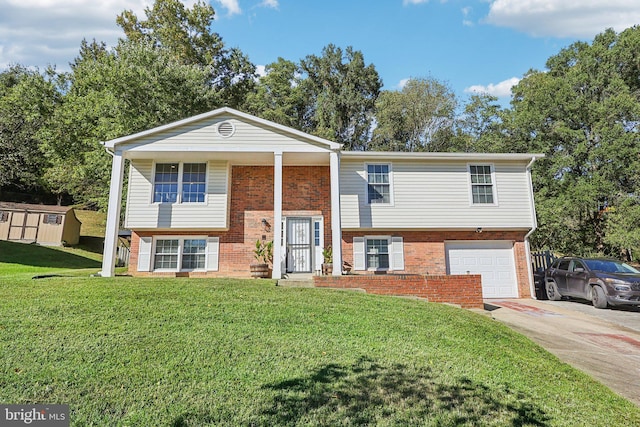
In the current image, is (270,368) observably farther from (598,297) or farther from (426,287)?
(598,297)

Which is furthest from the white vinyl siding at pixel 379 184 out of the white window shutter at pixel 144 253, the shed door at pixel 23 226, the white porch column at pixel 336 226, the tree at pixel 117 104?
the shed door at pixel 23 226

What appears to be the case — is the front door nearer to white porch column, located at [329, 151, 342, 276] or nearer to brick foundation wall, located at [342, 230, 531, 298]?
brick foundation wall, located at [342, 230, 531, 298]

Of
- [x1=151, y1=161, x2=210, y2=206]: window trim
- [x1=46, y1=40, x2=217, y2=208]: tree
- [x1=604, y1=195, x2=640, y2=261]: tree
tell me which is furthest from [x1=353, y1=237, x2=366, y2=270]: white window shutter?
[x1=46, y1=40, x2=217, y2=208]: tree

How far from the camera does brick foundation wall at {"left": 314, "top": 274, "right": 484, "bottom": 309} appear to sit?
30.8 feet

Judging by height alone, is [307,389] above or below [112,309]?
below

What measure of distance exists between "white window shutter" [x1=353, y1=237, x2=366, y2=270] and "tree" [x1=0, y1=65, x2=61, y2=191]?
72.8 ft

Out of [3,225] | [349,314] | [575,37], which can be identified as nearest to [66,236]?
[3,225]

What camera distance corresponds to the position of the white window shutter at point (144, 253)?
476 inches

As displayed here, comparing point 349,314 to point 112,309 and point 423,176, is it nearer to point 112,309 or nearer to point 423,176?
point 112,309

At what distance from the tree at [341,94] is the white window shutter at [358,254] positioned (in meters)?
16.8

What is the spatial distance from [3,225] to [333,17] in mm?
26877

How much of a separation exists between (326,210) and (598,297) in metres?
9.09

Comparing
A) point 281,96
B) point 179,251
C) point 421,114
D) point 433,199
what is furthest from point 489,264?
point 281,96

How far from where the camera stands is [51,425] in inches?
116
